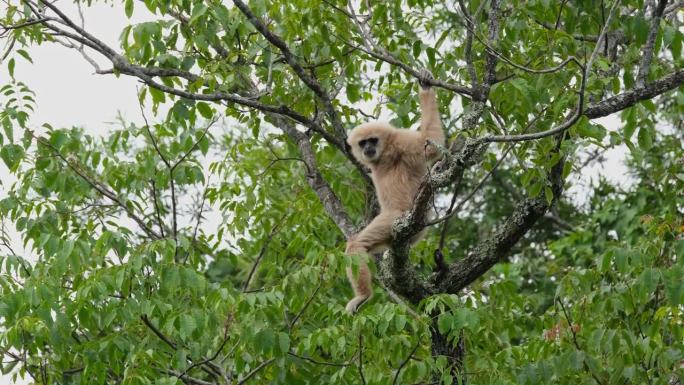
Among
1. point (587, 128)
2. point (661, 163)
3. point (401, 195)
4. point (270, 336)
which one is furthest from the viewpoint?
point (661, 163)

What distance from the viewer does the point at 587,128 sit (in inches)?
196

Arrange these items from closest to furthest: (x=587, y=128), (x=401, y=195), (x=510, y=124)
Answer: (x=587, y=128) → (x=510, y=124) → (x=401, y=195)

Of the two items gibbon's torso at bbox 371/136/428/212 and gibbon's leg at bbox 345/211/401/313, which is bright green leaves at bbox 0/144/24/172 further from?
gibbon's torso at bbox 371/136/428/212

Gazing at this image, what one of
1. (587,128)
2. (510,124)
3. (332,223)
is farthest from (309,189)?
(587,128)

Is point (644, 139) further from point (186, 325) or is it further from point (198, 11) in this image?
point (186, 325)

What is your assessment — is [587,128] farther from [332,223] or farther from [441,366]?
[332,223]

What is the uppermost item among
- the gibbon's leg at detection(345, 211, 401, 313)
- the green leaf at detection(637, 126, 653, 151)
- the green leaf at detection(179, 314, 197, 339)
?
the green leaf at detection(637, 126, 653, 151)

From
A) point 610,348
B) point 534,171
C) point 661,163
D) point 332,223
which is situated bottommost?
→ point 610,348

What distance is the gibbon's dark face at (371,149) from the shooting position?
747 centimetres

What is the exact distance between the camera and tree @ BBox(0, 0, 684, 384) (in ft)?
17.5

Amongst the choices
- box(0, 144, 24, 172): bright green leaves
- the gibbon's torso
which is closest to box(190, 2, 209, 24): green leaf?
box(0, 144, 24, 172): bright green leaves

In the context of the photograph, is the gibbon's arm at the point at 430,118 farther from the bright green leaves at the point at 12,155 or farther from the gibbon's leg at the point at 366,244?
the bright green leaves at the point at 12,155

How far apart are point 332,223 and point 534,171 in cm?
252

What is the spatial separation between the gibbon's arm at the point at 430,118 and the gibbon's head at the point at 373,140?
91 centimetres
